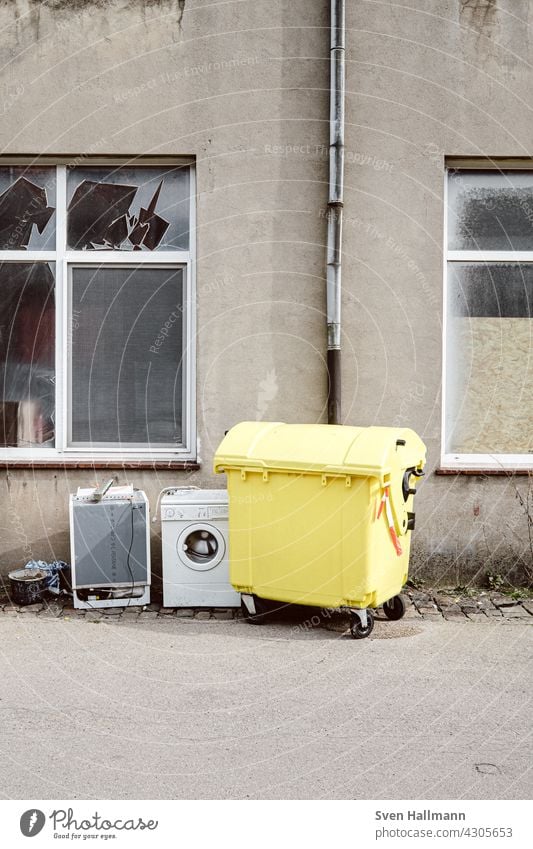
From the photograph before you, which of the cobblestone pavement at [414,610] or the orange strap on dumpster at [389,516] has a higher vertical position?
the orange strap on dumpster at [389,516]

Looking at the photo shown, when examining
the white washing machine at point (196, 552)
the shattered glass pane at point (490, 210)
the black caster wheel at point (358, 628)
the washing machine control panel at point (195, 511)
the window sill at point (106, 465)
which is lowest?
the black caster wheel at point (358, 628)

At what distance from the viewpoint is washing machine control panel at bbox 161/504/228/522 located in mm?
6326

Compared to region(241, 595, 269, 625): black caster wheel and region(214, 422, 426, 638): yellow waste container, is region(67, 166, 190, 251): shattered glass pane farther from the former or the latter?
region(241, 595, 269, 625): black caster wheel

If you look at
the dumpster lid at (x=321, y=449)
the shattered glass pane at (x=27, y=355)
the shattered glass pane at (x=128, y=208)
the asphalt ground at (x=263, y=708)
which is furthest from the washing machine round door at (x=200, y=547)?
the shattered glass pane at (x=128, y=208)

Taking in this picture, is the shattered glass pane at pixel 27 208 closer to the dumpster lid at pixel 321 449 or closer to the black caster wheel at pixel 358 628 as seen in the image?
the dumpster lid at pixel 321 449

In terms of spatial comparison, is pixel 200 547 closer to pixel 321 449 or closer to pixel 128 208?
pixel 321 449

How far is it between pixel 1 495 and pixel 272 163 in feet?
11.4

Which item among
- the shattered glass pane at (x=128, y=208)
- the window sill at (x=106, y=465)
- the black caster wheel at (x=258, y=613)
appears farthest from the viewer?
the shattered glass pane at (x=128, y=208)

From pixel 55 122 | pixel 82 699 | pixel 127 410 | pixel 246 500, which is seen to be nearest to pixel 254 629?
pixel 246 500

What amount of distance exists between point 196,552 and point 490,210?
3.75m

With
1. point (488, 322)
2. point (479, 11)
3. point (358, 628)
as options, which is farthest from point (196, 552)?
point (479, 11)

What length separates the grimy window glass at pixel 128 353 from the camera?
736 cm

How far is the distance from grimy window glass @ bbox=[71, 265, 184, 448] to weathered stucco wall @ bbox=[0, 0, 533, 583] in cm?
35

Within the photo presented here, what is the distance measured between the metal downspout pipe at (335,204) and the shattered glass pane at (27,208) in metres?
2.34
